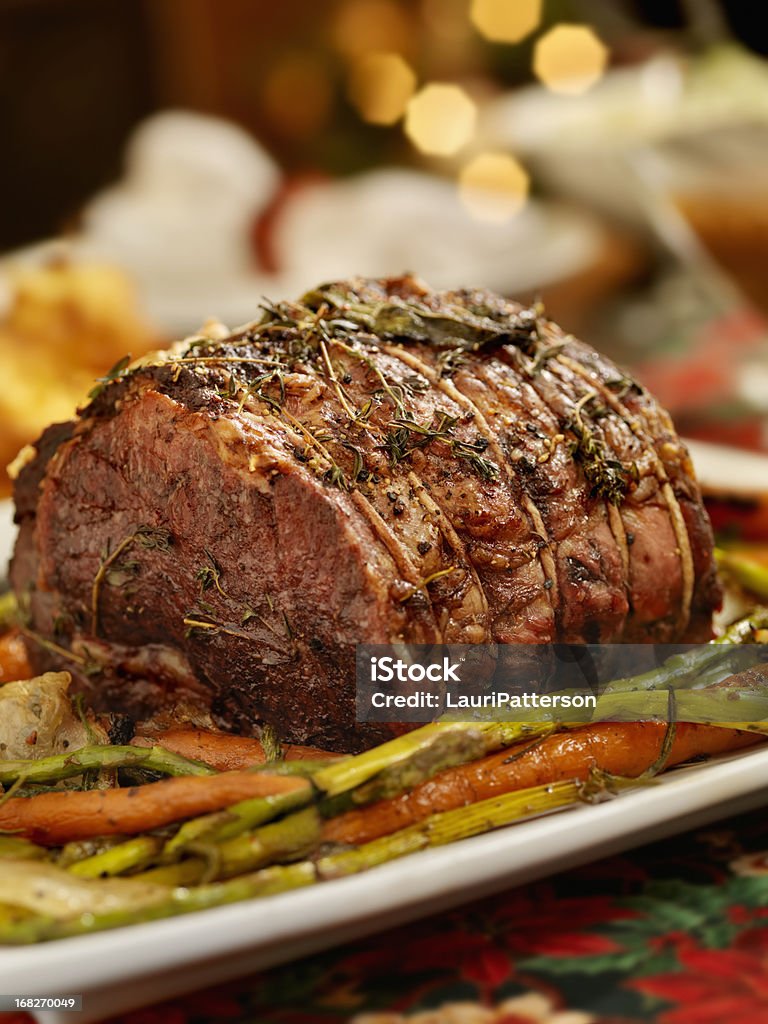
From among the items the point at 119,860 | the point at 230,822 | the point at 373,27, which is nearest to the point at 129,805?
the point at 119,860

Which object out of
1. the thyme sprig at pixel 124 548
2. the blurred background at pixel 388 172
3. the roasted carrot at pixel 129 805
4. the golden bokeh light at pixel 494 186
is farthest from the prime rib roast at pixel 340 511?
the golden bokeh light at pixel 494 186

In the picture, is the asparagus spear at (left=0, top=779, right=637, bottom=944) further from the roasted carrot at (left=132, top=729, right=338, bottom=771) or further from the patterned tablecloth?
the roasted carrot at (left=132, top=729, right=338, bottom=771)

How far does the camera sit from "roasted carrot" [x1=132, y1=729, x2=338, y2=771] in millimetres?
2723

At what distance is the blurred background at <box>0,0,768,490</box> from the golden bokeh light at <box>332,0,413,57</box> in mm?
20

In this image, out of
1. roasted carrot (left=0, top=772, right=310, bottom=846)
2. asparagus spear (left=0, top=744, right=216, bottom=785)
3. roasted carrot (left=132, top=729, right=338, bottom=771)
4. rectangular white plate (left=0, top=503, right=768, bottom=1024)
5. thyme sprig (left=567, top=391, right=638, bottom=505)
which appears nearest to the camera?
rectangular white plate (left=0, top=503, right=768, bottom=1024)

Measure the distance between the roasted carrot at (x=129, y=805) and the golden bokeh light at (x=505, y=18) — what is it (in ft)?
23.7

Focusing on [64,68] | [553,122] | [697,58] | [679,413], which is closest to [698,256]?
[679,413]

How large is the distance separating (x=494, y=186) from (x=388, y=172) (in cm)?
87

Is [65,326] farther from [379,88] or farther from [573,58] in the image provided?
[379,88]

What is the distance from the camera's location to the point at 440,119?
9727mm

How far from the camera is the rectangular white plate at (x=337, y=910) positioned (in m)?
1.92

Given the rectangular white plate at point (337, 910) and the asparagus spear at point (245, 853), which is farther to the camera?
the asparagus spear at point (245, 853)

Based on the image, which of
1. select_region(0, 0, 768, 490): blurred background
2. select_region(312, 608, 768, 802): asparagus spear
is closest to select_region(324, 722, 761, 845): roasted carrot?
select_region(312, 608, 768, 802): asparagus spear

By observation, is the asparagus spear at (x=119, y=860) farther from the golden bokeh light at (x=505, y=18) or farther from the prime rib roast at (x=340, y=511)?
the golden bokeh light at (x=505, y=18)
